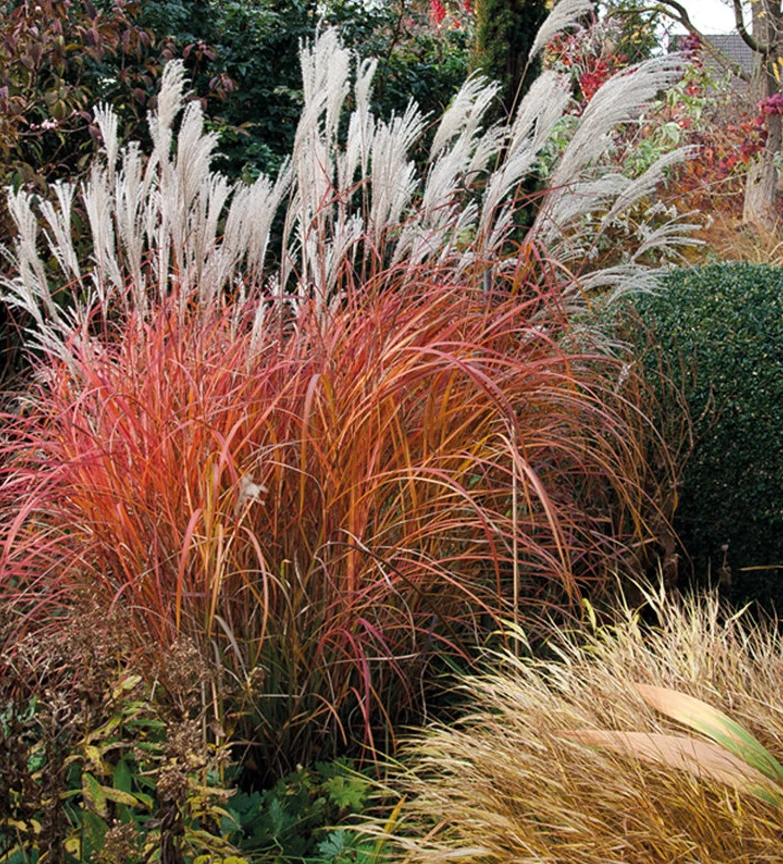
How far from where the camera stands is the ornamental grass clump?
7.02ft

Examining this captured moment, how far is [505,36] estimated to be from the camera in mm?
4809

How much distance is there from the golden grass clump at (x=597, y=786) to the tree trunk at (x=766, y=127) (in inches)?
248

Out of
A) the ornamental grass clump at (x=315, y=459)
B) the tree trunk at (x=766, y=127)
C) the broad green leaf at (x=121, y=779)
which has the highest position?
the tree trunk at (x=766, y=127)

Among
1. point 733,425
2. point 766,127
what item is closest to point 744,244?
point 766,127

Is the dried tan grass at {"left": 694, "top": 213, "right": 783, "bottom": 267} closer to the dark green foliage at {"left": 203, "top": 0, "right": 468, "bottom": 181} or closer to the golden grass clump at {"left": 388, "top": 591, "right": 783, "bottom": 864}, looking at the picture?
the dark green foliage at {"left": 203, "top": 0, "right": 468, "bottom": 181}

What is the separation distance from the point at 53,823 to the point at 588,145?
2.28 meters

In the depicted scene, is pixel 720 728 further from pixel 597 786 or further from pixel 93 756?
pixel 93 756

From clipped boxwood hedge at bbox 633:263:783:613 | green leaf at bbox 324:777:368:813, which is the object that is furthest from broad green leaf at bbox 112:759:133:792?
clipped boxwood hedge at bbox 633:263:783:613

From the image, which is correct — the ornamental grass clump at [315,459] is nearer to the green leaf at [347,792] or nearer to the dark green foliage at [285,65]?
the green leaf at [347,792]

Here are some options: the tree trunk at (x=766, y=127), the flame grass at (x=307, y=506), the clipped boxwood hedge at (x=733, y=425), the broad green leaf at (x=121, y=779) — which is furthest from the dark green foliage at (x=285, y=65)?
the broad green leaf at (x=121, y=779)

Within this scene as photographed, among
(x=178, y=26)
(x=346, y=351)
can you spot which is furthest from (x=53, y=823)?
(x=178, y=26)

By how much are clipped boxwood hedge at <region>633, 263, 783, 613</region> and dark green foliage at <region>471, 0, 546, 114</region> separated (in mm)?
1911

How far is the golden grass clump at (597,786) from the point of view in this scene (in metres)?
1.61

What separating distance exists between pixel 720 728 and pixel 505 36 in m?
3.99
